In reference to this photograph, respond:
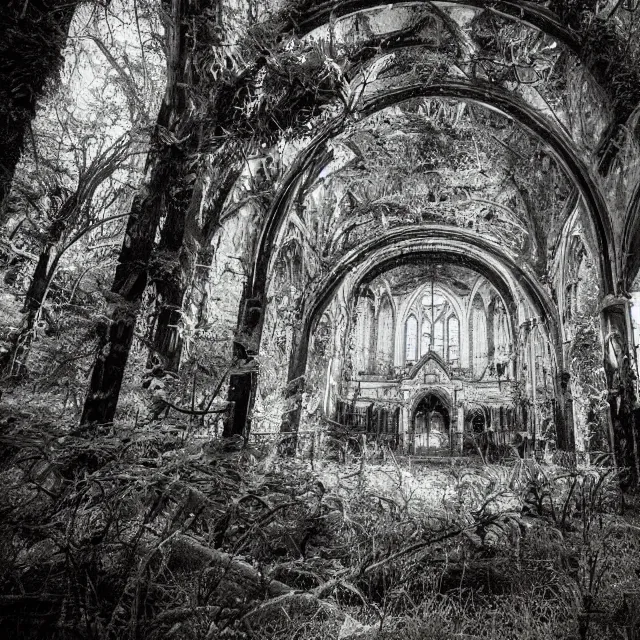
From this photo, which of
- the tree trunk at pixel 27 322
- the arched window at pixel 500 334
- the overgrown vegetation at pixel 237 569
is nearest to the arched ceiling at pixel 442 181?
the arched window at pixel 500 334

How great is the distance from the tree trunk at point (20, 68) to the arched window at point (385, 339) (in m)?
17.4

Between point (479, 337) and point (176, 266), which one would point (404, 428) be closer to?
point (479, 337)

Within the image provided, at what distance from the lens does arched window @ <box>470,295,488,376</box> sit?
19.5m

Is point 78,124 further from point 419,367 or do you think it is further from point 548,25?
point 419,367

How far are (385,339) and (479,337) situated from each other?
159 inches

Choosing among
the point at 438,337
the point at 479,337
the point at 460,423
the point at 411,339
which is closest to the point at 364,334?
the point at 411,339

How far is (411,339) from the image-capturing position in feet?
68.8

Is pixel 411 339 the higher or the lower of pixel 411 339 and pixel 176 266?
the higher

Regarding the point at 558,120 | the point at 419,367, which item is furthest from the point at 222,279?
the point at 419,367

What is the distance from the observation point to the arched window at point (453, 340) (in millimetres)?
20203

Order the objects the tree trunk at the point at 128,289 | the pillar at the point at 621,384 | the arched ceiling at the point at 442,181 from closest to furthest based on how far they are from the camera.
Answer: the tree trunk at the point at 128,289, the pillar at the point at 621,384, the arched ceiling at the point at 442,181

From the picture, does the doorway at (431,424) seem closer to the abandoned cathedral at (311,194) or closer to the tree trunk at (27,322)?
the abandoned cathedral at (311,194)

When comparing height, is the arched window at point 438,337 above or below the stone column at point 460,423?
above

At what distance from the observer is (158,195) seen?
555 centimetres
